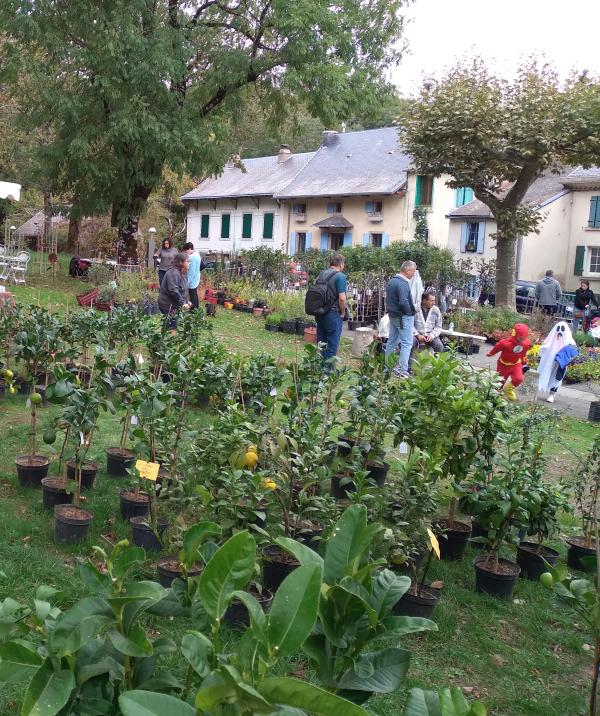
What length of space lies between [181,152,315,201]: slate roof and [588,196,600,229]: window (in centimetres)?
1522

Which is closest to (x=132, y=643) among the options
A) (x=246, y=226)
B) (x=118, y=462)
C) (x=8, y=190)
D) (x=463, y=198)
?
(x=118, y=462)

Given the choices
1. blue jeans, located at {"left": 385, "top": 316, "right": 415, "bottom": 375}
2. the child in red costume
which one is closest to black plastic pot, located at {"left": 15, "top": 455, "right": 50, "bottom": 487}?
blue jeans, located at {"left": 385, "top": 316, "right": 415, "bottom": 375}

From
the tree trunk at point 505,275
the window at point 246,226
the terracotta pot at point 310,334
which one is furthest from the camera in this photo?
the window at point 246,226

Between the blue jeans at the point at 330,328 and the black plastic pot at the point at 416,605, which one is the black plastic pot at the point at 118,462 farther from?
the blue jeans at the point at 330,328

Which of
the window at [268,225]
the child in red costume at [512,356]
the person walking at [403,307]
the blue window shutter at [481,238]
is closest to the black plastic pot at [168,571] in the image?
the person walking at [403,307]

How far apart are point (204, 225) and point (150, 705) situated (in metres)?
44.5

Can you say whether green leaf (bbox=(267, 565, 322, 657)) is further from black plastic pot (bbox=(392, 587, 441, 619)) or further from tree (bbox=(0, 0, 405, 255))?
tree (bbox=(0, 0, 405, 255))

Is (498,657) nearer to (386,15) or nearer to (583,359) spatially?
(583,359)

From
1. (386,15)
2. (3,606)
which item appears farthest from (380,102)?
(3,606)

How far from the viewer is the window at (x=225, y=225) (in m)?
42.5

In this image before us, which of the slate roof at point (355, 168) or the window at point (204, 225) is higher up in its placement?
the slate roof at point (355, 168)

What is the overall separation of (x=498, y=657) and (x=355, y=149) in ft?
118

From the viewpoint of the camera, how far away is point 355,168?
3634 centimetres

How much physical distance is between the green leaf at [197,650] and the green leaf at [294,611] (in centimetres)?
17
